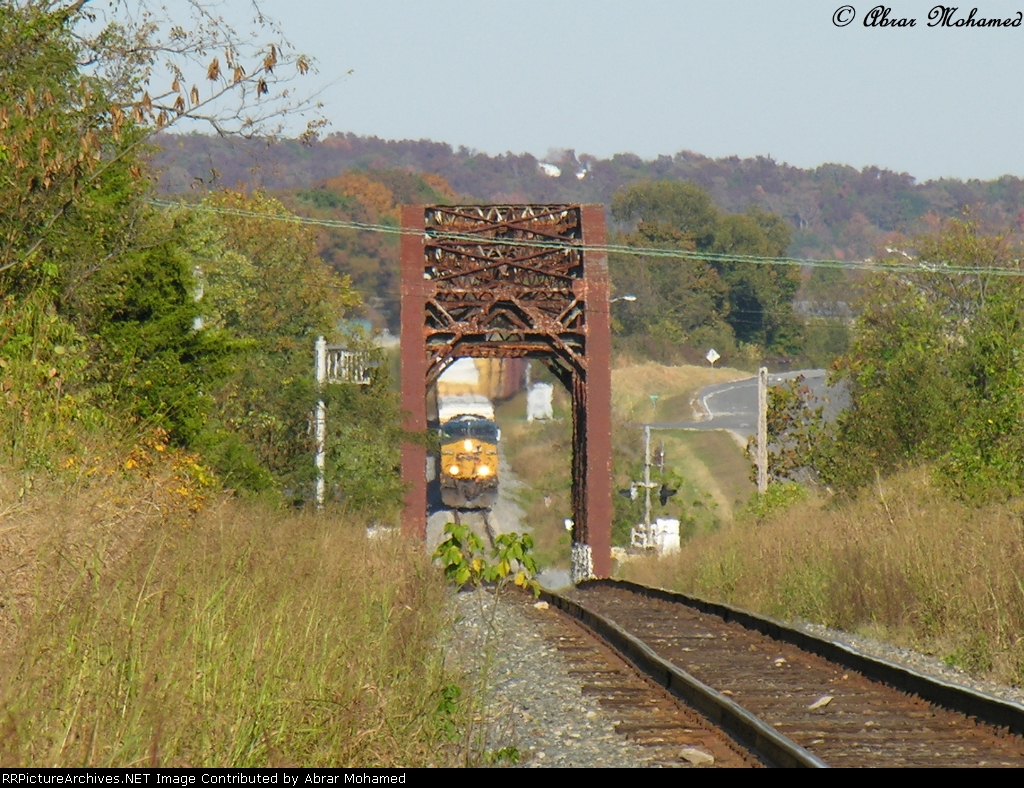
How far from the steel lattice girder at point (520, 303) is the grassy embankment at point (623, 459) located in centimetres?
1357

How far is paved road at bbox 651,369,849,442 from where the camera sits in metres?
70.5

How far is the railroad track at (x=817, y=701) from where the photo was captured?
6.51 meters

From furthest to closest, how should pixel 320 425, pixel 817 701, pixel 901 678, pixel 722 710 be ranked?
pixel 320 425
pixel 901 678
pixel 817 701
pixel 722 710

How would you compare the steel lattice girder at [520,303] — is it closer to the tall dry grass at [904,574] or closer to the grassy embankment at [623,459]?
the grassy embankment at [623,459]

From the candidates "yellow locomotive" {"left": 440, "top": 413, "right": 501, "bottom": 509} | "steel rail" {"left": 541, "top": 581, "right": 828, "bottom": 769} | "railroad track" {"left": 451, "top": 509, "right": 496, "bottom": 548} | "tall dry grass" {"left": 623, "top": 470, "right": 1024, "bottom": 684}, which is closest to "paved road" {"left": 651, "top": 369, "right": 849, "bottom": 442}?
"yellow locomotive" {"left": 440, "top": 413, "right": 501, "bottom": 509}

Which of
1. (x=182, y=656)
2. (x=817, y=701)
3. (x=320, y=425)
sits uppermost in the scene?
(x=320, y=425)

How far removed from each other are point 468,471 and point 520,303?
803 inches

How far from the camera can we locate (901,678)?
8297 millimetres

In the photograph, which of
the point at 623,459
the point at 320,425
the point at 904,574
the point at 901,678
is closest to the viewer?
the point at 901,678

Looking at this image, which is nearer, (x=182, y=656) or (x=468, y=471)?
(x=182, y=656)

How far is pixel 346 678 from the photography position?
6477mm

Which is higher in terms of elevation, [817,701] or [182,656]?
[182,656]

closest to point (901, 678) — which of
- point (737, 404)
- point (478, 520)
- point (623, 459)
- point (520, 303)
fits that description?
point (520, 303)

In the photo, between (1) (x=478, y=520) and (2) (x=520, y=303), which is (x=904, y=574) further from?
(1) (x=478, y=520)
